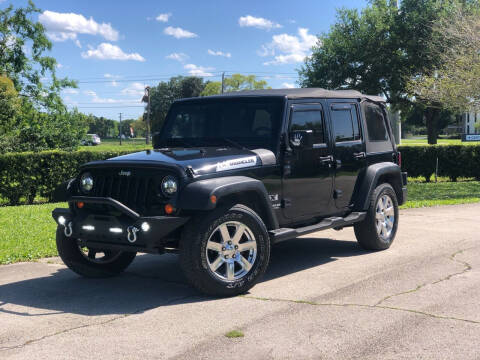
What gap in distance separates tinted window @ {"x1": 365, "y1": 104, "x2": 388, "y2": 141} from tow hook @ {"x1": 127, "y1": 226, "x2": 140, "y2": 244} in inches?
154

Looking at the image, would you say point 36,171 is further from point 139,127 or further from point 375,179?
point 139,127

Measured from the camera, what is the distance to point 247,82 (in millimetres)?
99750

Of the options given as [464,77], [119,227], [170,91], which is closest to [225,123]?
[119,227]

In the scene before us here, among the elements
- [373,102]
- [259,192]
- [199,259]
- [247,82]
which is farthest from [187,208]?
[247,82]

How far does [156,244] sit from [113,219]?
1.49ft

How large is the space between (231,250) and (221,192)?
2.01 ft

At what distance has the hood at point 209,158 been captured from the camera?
18.5 ft

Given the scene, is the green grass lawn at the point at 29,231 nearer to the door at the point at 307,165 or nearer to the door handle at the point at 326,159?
the door at the point at 307,165

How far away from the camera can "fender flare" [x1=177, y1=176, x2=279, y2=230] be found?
5301 mm

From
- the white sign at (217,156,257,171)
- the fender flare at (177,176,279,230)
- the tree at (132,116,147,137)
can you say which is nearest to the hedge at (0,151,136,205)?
the white sign at (217,156,257,171)

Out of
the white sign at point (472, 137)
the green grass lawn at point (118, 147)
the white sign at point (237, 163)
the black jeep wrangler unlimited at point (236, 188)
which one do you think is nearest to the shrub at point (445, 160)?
the white sign at point (472, 137)

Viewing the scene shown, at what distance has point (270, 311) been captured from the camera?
515 cm

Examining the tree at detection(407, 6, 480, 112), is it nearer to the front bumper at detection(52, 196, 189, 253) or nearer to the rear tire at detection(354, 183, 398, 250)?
the rear tire at detection(354, 183, 398, 250)

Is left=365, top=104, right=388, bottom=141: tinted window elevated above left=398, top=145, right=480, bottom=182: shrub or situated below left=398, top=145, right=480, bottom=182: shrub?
above
